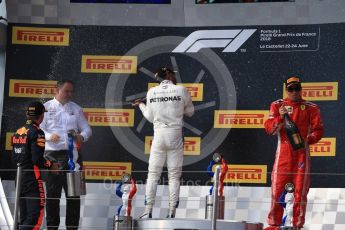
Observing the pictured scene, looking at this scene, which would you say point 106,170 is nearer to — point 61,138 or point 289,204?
point 61,138

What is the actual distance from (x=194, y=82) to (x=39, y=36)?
175 cm

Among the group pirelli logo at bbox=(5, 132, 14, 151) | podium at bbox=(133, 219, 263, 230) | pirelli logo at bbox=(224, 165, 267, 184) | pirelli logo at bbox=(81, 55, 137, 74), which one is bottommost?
podium at bbox=(133, 219, 263, 230)

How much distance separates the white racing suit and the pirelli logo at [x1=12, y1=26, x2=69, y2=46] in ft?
5.88

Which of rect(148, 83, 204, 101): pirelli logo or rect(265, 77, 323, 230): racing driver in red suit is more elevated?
rect(148, 83, 204, 101): pirelli logo

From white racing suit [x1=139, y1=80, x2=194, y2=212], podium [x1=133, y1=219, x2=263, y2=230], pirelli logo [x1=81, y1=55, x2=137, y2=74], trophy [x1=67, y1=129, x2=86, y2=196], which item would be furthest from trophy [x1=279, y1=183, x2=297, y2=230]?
pirelli logo [x1=81, y1=55, x2=137, y2=74]

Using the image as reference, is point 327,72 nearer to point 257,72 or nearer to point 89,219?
point 257,72

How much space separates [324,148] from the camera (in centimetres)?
1131

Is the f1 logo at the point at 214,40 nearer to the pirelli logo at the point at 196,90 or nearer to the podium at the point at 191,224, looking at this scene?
the pirelli logo at the point at 196,90

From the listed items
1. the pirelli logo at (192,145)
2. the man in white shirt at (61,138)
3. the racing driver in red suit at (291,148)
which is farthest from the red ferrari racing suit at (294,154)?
the man in white shirt at (61,138)

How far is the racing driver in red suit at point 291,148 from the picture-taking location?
401 inches

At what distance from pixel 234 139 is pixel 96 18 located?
6.59ft

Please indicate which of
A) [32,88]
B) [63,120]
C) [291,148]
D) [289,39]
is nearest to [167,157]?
[291,148]

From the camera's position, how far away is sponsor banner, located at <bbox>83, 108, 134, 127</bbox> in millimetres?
11867

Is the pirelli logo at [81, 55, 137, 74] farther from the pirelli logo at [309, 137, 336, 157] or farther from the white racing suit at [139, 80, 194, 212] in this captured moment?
the pirelli logo at [309, 137, 336, 157]
